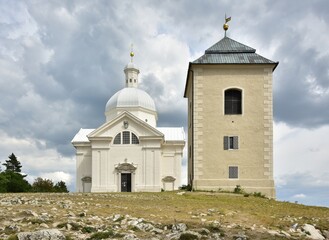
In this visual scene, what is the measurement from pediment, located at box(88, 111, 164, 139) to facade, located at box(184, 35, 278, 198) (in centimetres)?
1376

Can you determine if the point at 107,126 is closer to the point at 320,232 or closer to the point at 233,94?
the point at 233,94

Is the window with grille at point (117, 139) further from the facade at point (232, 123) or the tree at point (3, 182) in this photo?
the facade at point (232, 123)

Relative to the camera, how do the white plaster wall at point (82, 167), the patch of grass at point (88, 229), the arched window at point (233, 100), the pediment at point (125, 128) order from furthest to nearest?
the white plaster wall at point (82, 167) → the pediment at point (125, 128) → the arched window at point (233, 100) → the patch of grass at point (88, 229)

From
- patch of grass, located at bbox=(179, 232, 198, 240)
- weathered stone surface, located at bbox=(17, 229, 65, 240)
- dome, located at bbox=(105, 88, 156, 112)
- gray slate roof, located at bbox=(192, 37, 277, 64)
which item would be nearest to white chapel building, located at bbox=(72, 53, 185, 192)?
dome, located at bbox=(105, 88, 156, 112)

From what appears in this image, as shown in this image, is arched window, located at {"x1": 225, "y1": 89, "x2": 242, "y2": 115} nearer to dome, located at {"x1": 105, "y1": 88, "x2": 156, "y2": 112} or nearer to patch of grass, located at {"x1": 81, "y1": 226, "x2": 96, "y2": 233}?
patch of grass, located at {"x1": 81, "y1": 226, "x2": 96, "y2": 233}

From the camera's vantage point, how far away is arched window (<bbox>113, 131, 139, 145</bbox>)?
47.5 metres

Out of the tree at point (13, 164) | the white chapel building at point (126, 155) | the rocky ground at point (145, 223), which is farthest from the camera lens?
the tree at point (13, 164)

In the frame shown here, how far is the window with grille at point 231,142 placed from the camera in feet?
109

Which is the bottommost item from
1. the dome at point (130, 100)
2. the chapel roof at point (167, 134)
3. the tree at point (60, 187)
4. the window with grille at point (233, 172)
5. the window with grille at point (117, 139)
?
the tree at point (60, 187)

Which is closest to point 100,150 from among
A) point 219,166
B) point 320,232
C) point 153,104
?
point 153,104

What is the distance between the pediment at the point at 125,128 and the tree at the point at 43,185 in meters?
16.7

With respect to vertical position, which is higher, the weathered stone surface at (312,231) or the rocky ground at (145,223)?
the rocky ground at (145,223)

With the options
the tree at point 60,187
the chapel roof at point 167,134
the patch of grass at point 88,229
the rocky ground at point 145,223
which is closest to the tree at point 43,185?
the tree at point 60,187

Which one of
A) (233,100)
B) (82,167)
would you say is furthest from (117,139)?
(233,100)
